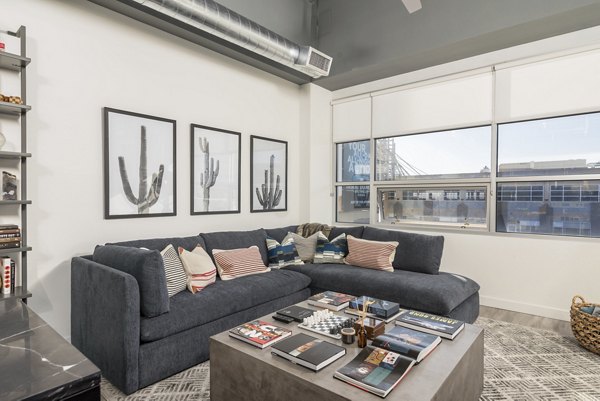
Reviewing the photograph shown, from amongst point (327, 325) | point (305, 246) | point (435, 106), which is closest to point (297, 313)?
point (327, 325)

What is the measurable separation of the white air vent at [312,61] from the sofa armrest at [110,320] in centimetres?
273

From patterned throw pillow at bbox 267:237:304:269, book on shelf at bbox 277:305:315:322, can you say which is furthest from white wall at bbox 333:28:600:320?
Result: book on shelf at bbox 277:305:315:322

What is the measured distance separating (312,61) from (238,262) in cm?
226

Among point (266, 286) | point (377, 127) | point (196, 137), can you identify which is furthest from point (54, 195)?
point (377, 127)

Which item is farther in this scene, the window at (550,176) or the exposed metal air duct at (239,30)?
the window at (550,176)

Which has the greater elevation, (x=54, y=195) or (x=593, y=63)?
(x=593, y=63)

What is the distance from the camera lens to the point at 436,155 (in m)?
4.27

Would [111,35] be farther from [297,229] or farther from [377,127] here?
[377,127]

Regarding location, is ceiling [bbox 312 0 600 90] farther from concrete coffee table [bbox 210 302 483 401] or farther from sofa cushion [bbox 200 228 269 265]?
concrete coffee table [bbox 210 302 483 401]

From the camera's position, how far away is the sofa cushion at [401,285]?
274cm

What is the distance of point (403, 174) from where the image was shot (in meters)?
4.54

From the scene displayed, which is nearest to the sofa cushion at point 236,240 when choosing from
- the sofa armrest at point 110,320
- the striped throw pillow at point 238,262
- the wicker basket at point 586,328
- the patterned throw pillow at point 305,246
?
the striped throw pillow at point 238,262

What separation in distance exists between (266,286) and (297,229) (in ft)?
4.77

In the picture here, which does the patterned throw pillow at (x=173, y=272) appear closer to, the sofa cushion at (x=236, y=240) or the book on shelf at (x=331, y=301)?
the sofa cushion at (x=236, y=240)
